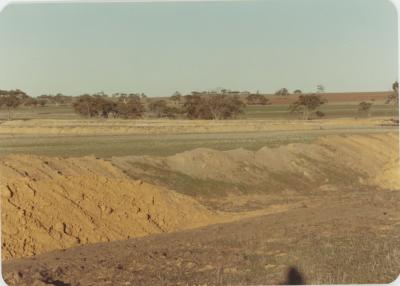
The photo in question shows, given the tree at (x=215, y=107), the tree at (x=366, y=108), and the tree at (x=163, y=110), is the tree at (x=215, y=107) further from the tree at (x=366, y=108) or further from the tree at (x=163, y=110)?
the tree at (x=366, y=108)

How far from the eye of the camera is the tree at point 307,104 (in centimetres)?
7706

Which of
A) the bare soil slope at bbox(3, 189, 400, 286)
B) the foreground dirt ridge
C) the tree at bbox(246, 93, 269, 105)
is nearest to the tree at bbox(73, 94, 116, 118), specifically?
the tree at bbox(246, 93, 269, 105)

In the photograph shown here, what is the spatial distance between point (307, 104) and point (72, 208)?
63.3 metres

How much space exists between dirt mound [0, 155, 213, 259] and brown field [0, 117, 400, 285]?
0.04 meters

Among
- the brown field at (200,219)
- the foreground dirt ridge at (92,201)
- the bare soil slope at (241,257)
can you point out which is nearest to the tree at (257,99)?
the brown field at (200,219)

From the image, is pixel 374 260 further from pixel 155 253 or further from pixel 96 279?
pixel 96 279

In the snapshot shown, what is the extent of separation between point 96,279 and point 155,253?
6.28ft

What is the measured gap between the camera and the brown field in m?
12.3

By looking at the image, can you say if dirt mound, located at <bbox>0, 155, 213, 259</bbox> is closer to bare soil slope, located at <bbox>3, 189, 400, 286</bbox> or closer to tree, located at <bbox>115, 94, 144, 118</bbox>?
bare soil slope, located at <bbox>3, 189, 400, 286</bbox>

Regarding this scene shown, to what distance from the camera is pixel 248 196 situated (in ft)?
75.6

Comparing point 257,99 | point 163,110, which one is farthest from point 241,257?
point 257,99

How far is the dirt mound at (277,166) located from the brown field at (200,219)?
73mm

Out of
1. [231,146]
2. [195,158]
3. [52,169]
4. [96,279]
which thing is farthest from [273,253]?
[231,146]

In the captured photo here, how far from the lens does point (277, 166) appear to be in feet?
90.1
